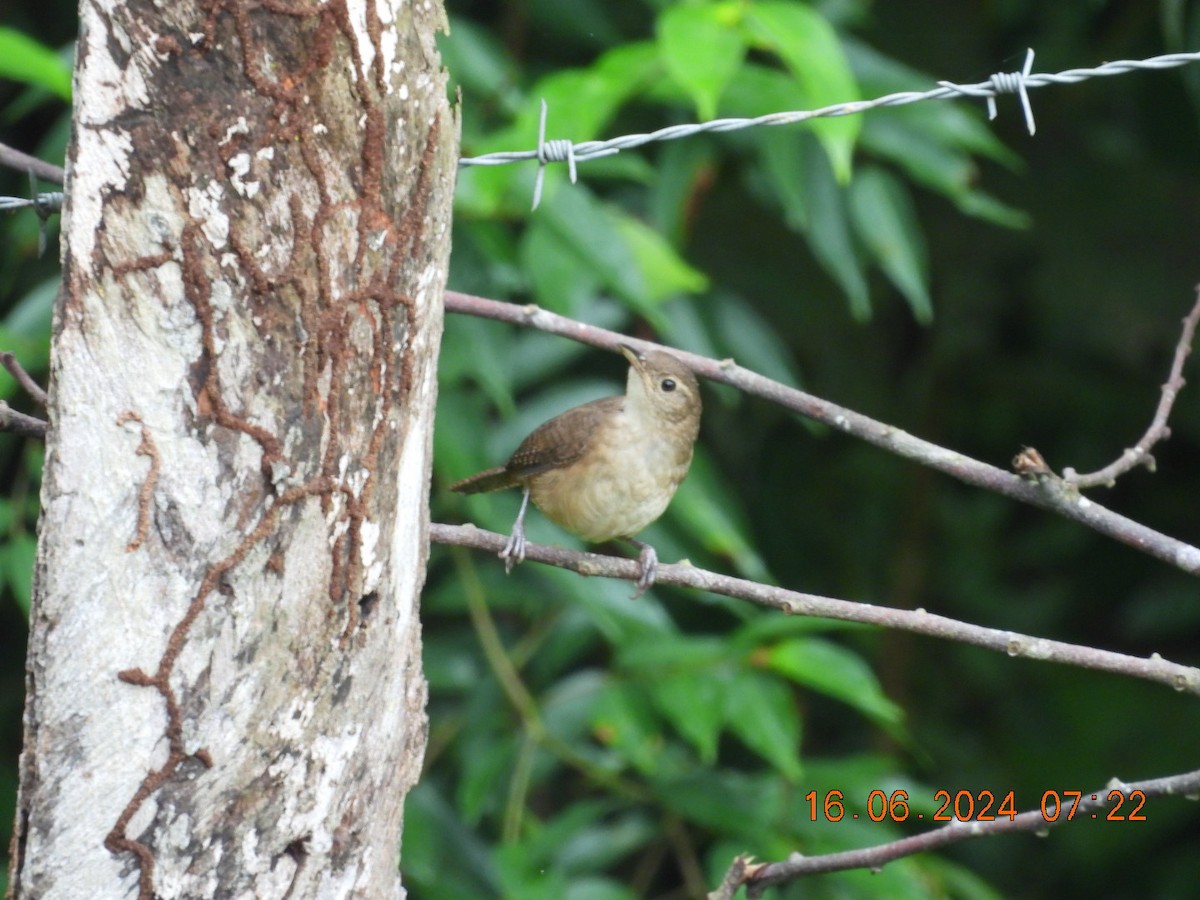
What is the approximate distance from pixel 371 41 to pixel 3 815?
3.39 m

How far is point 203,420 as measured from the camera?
1.83 metres

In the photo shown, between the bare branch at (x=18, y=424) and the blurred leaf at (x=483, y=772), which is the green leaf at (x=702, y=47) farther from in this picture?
the blurred leaf at (x=483, y=772)

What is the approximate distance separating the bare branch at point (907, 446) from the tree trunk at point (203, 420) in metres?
0.84

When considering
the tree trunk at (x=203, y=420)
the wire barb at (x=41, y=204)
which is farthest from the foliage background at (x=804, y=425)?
the tree trunk at (x=203, y=420)

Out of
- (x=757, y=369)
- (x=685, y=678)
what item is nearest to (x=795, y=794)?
(x=685, y=678)

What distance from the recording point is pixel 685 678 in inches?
154

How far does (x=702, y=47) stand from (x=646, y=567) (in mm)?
1423

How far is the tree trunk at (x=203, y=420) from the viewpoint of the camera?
5.92 ft

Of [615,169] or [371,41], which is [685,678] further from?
[371,41]

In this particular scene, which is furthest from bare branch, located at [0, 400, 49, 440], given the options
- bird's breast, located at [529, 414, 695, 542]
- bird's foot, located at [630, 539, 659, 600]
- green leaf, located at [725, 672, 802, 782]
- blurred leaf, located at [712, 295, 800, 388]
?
blurred leaf, located at [712, 295, 800, 388]

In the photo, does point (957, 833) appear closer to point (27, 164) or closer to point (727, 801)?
point (727, 801)

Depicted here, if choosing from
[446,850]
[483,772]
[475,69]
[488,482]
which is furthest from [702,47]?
[446,850]

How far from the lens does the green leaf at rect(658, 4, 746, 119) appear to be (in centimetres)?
333

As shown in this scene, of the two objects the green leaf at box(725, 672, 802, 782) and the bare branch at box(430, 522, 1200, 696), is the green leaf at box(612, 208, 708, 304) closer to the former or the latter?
the green leaf at box(725, 672, 802, 782)
